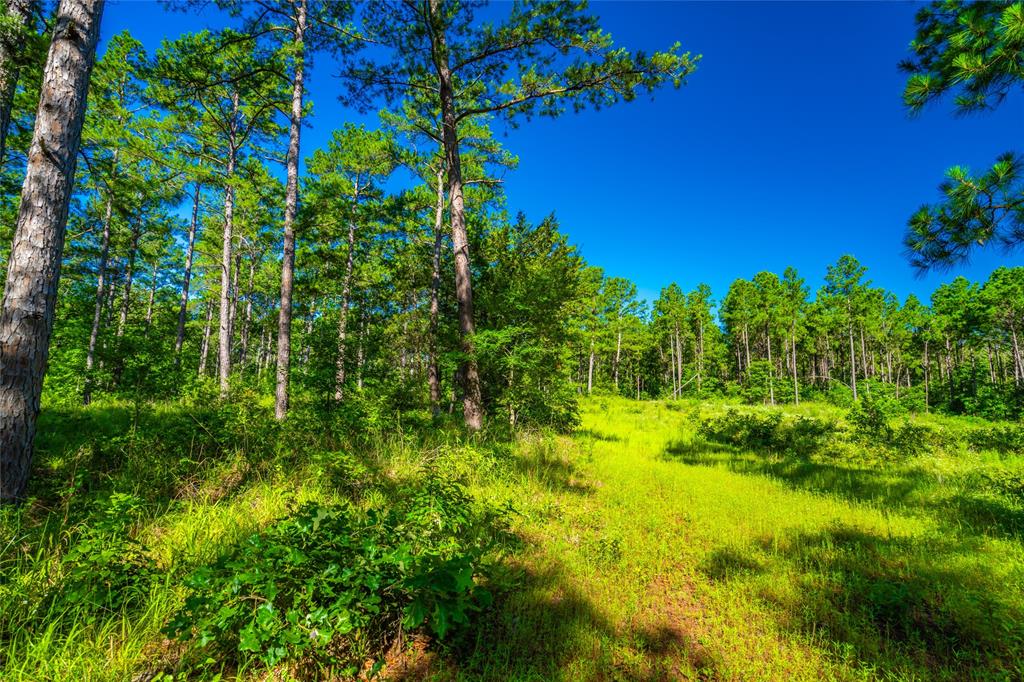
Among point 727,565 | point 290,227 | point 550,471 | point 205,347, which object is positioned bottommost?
point 727,565

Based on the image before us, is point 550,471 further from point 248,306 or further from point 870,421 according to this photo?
point 248,306

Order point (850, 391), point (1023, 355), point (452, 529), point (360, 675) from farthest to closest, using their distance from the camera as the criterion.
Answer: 1. point (850, 391)
2. point (1023, 355)
3. point (452, 529)
4. point (360, 675)

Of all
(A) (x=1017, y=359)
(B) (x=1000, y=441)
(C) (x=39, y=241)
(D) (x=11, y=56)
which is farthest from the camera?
(A) (x=1017, y=359)

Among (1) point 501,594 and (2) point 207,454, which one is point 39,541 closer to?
(2) point 207,454

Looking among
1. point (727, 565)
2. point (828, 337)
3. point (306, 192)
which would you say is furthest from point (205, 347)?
point (828, 337)

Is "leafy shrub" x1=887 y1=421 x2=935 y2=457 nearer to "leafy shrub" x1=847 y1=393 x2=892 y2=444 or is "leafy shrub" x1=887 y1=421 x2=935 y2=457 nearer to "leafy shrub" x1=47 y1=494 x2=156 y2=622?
"leafy shrub" x1=847 y1=393 x2=892 y2=444

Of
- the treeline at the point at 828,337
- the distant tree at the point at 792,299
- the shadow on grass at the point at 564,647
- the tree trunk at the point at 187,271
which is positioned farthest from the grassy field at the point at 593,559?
the distant tree at the point at 792,299

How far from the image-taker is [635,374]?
158ft

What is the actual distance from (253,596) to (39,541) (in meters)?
2.22

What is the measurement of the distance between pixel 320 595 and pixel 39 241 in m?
4.09

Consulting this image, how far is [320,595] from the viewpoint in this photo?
2.21 meters

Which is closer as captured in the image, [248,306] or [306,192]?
[306,192]

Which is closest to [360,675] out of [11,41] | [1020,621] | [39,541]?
[39,541]

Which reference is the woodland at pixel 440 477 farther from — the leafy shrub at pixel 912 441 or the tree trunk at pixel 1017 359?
the tree trunk at pixel 1017 359
